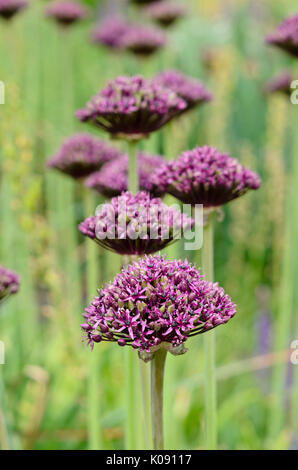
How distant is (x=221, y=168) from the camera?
0.80 m

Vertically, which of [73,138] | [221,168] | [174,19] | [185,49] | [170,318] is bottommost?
[170,318]

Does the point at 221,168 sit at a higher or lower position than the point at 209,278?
higher

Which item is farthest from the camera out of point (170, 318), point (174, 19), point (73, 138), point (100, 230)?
point (174, 19)

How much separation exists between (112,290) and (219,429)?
3.56 ft

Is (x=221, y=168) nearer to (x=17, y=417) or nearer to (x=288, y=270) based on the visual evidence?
(x=288, y=270)

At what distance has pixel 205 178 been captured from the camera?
78 cm

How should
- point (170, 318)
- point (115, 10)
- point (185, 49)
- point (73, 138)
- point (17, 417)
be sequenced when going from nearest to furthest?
point (170, 318), point (73, 138), point (17, 417), point (185, 49), point (115, 10)

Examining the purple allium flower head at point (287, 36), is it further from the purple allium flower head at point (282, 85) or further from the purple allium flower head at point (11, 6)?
the purple allium flower head at point (11, 6)

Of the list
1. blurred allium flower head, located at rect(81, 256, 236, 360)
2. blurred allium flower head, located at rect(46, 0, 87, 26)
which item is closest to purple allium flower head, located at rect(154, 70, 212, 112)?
blurred allium flower head, located at rect(81, 256, 236, 360)

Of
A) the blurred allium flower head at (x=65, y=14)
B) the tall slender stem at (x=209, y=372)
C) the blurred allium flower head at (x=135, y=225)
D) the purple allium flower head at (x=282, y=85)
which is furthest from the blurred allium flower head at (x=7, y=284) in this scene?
the blurred allium flower head at (x=65, y=14)

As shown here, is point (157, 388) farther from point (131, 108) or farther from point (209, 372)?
point (131, 108)

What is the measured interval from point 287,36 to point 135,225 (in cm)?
57

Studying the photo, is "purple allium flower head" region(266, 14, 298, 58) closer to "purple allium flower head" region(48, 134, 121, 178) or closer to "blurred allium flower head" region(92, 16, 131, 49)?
"purple allium flower head" region(48, 134, 121, 178)
